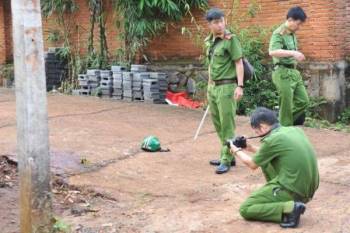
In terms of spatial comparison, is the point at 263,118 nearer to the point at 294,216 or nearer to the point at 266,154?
the point at 266,154

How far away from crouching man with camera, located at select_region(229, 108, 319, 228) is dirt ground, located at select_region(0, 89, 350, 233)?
5.4 inches

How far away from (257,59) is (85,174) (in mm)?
4987

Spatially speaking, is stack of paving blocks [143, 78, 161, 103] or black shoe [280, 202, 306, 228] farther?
stack of paving blocks [143, 78, 161, 103]

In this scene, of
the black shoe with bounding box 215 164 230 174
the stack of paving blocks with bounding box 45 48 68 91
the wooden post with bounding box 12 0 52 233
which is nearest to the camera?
the wooden post with bounding box 12 0 52 233

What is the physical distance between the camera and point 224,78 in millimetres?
6676

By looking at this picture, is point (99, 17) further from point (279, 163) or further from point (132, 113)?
point (279, 163)

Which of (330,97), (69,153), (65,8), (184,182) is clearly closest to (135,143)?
(69,153)

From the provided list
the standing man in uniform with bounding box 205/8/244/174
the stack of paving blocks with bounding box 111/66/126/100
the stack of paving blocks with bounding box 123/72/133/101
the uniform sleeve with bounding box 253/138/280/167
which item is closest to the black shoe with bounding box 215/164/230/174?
the standing man in uniform with bounding box 205/8/244/174

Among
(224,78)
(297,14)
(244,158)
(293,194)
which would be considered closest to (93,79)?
(224,78)

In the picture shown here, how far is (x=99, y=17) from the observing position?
13.0m

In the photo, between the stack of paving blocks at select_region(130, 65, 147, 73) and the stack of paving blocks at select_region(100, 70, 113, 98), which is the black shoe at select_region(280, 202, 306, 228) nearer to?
the stack of paving blocks at select_region(130, 65, 147, 73)

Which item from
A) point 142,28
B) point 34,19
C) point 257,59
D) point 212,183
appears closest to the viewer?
point 34,19

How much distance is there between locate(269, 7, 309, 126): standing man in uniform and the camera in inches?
279

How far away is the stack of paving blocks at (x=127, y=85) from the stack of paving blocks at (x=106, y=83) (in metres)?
0.41
